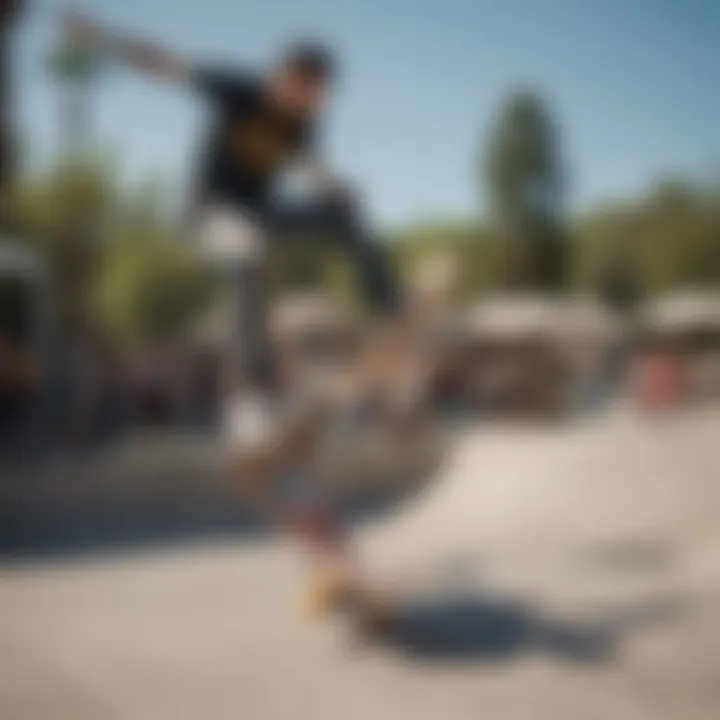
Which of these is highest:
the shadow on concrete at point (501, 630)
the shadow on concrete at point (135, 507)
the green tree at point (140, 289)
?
the green tree at point (140, 289)

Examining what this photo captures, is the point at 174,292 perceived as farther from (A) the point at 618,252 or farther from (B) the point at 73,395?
(A) the point at 618,252

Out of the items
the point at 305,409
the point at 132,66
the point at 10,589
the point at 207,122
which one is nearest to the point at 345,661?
the point at 305,409

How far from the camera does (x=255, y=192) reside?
4.67 ft

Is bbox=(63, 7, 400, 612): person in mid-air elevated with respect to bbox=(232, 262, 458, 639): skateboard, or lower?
elevated

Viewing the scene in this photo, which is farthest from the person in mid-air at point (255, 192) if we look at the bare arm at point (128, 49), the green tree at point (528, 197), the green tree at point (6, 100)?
the green tree at point (528, 197)

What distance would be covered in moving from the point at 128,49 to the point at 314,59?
1.02 feet

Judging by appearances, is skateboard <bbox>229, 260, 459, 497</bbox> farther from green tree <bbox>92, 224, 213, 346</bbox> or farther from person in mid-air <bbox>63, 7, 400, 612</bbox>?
green tree <bbox>92, 224, 213, 346</bbox>

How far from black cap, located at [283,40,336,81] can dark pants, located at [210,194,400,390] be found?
8.7 inches

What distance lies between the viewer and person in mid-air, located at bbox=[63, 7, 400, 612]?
4.55ft

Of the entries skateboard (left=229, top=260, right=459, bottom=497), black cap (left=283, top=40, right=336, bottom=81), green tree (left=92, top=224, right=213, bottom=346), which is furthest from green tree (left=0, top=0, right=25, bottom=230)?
skateboard (left=229, top=260, right=459, bottom=497)

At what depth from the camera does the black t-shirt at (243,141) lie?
4.62ft

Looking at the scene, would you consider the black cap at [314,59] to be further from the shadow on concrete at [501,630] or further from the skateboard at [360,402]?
the shadow on concrete at [501,630]

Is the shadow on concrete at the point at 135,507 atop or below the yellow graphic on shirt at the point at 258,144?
below

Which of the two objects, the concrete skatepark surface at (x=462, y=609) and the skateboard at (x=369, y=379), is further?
the skateboard at (x=369, y=379)
